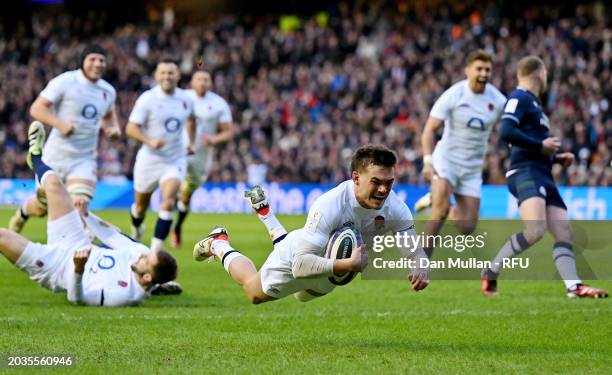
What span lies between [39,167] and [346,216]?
4.50 metres

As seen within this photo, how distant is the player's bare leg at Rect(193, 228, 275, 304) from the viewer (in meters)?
8.02

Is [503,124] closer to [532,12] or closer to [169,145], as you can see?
[169,145]

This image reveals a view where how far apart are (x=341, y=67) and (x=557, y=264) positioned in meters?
22.7

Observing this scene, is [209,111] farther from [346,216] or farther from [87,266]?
[346,216]

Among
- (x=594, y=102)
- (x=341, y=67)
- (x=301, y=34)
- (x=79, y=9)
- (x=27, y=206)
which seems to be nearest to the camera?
(x=27, y=206)

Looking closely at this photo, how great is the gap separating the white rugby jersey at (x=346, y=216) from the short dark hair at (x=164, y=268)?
2052mm

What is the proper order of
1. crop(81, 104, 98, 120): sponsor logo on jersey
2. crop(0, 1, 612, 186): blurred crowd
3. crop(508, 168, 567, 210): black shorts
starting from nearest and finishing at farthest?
crop(508, 168, 567, 210): black shorts → crop(81, 104, 98, 120): sponsor logo on jersey → crop(0, 1, 612, 186): blurred crowd

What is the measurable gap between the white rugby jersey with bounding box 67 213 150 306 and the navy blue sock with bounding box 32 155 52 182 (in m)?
1.14

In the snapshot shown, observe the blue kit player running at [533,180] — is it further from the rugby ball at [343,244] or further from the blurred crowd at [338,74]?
the blurred crowd at [338,74]

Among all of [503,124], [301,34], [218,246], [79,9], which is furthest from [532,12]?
[218,246]

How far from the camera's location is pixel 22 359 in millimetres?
6766

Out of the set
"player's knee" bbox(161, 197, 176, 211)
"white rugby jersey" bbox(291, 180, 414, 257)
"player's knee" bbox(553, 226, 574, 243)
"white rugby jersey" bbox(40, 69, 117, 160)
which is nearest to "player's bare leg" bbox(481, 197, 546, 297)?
"player's knee" bbox(553, 226, 574, 243)

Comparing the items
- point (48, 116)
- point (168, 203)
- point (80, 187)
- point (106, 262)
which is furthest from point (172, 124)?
point (106, 262)

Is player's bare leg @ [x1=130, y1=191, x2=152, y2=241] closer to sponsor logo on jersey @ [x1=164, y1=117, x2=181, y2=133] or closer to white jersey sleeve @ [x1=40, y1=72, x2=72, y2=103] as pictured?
sponsor logo on jersey @ [x1=164, y1=117, x2=181, y2=133]
